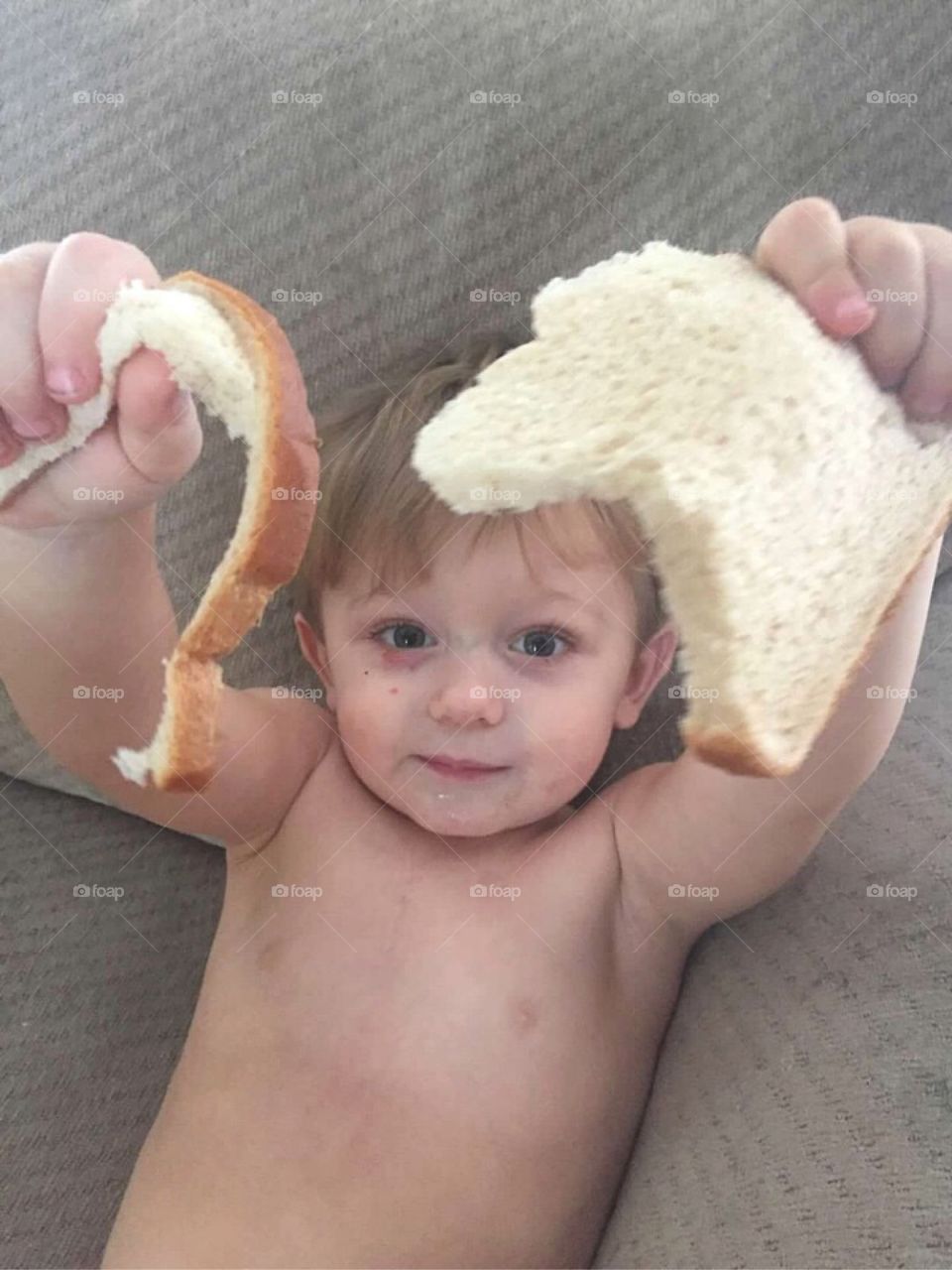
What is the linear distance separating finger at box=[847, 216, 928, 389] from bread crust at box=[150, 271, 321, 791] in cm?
19

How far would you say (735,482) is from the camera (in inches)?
13.0

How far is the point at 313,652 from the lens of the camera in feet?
1.61

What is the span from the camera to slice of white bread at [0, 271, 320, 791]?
0.35m

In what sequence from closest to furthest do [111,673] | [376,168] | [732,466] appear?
[732,466] < [111,673] < [376,168]

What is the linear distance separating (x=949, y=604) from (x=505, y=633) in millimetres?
257

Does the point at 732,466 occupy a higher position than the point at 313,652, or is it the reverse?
the point at 732,466

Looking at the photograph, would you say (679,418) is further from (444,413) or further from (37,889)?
(37,889)

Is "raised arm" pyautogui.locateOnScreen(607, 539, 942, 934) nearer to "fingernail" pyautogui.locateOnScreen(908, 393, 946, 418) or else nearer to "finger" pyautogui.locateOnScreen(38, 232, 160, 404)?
"fingernail" pyautogui.locateOnScreen(908, 393, 946, 418)

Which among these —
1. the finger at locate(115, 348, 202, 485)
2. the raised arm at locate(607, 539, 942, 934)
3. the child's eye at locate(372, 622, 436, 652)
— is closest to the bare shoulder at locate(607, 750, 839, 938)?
the raised arm at locate(607, 539, 942, 934)

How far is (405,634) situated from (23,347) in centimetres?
18

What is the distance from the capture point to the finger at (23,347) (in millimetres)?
Result: 362

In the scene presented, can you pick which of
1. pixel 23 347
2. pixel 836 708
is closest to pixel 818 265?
pixel 836 708

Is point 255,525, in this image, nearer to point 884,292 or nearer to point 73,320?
point 73,320

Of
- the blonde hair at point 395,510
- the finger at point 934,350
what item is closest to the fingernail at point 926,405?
the finger at point 934,350
